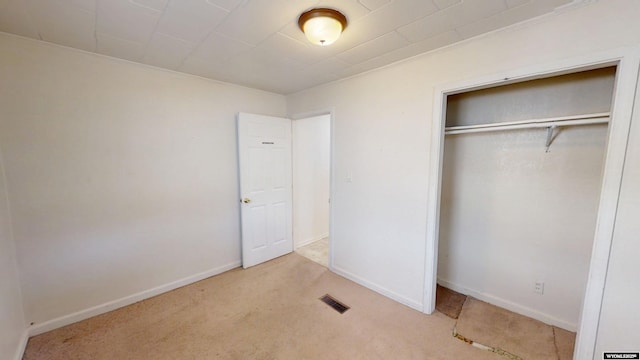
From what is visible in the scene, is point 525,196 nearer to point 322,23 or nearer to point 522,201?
point 522,201

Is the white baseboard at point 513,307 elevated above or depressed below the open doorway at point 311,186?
below

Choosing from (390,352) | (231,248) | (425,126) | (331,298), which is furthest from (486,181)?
(231,248)

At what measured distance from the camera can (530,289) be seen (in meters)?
2.20

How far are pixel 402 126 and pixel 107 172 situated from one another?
2886mm

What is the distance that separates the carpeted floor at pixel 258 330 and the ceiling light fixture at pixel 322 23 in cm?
233

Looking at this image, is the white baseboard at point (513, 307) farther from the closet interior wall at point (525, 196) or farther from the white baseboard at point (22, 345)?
the white baseboard at point (22, 345)

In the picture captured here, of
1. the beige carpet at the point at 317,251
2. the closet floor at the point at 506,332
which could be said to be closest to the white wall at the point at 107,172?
the beige carpet at the point at 317,251

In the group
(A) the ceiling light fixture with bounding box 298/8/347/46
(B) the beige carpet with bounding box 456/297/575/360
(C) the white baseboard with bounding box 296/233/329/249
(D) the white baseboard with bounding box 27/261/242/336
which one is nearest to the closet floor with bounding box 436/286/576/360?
(B) the beige carpet with bounding box 456/297/575/360

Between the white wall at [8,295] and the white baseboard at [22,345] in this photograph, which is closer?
the white wall at [8,295]

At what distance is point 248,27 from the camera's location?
5.57 feet

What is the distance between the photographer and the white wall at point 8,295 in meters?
1.60

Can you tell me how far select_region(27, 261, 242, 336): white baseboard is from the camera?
2031 mm

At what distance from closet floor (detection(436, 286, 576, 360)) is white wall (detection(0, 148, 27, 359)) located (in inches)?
130

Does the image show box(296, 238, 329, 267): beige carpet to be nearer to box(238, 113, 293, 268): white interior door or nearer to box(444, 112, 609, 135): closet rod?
box(238, 113, 293, 268): white interior door
